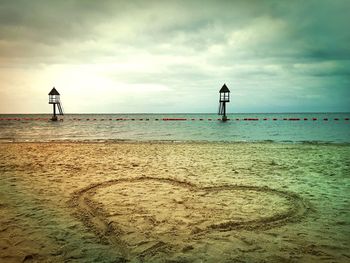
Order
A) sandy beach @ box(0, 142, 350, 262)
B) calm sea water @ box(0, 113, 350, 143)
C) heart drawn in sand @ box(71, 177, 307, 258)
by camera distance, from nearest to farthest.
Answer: sandy beach @ box(0, 142, 350, 262) < heart drawn in sand @ box(71, 177, 307, 258) < calm sea water @ box(0, 113, 350, 143)

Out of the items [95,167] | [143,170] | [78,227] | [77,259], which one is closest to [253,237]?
[77,259]

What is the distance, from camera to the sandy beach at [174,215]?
3.65 m

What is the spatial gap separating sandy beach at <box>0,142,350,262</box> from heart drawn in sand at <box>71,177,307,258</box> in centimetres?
2

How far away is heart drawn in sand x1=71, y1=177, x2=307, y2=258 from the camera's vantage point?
4.09 m

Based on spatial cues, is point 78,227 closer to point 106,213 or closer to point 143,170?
point 106,213

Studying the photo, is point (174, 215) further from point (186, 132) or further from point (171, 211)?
point (186, 132)

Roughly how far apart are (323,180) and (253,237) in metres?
4.98

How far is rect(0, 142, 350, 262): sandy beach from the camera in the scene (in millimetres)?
3654

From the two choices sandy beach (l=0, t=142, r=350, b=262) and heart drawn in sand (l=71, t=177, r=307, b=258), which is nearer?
sandy beach (l=0, t=142, r=350, b=262)

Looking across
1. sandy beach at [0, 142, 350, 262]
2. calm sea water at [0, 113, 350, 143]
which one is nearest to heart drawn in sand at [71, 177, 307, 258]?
sandy beach at [0, 142, 350, 262]

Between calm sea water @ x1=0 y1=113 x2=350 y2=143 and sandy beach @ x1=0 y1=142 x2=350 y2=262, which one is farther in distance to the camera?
calm sea water @ x1=0 y1=113 x2=350 y2=143

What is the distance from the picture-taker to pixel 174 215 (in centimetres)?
498

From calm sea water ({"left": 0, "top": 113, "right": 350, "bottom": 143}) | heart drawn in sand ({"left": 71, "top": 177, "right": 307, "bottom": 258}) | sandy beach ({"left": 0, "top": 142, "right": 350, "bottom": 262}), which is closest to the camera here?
sandy beach ({"left": 0, "top": 142, "right": 350, "bottom": 262})

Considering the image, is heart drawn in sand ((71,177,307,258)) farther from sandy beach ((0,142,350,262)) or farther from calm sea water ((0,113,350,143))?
calm sea water ((0,113,350,143))
